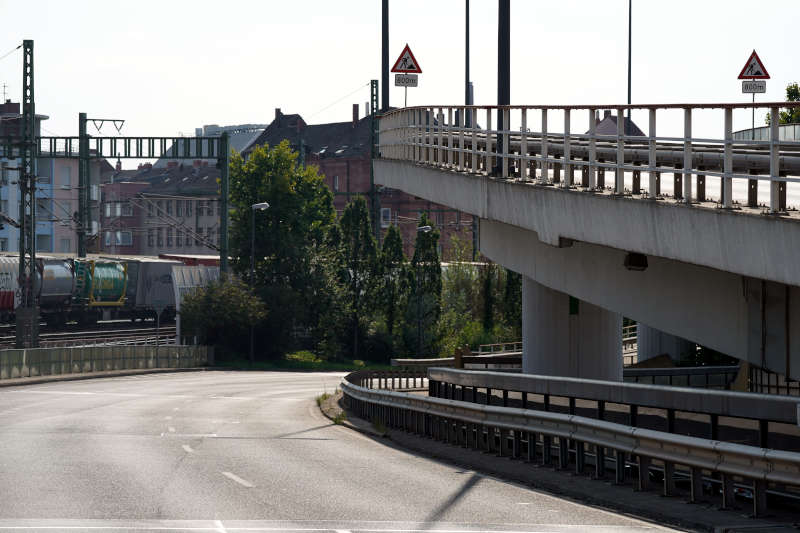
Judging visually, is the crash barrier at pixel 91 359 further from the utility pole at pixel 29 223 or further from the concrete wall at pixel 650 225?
the concrete wall at pixel 650 225

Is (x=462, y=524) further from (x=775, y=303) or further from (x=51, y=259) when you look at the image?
(x=51, y=259)

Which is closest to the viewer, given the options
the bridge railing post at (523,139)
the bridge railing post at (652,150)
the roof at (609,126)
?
the bridge railing post at (652,150)

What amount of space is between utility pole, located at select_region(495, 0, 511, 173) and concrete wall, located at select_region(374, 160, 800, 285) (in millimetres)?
1091

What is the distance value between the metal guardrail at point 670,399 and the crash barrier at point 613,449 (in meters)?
0.33

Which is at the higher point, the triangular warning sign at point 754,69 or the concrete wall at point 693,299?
the triangular warning sign at point 754,69

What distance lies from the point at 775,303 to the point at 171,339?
63385 millimetres

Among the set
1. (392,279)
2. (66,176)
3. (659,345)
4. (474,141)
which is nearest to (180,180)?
(66,176)

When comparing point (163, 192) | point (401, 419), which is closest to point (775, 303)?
point (401, 419)

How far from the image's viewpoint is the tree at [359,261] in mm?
77500

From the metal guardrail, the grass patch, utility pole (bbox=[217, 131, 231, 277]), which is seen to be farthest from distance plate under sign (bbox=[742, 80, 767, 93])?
utility pole (bbox=[217, 131, 231, 277])

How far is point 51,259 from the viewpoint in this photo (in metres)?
73.4

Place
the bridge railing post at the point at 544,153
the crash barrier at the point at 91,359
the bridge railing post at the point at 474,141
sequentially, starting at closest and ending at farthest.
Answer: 1. the bridge railing post at the point at 544,153
2. the bridge railing post at the point at 474,141
3. the crash barrier at the point at 91,359

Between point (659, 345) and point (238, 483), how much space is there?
1049 inches

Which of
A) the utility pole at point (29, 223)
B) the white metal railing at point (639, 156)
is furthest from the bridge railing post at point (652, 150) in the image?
the utility pole at point (29, 223)
